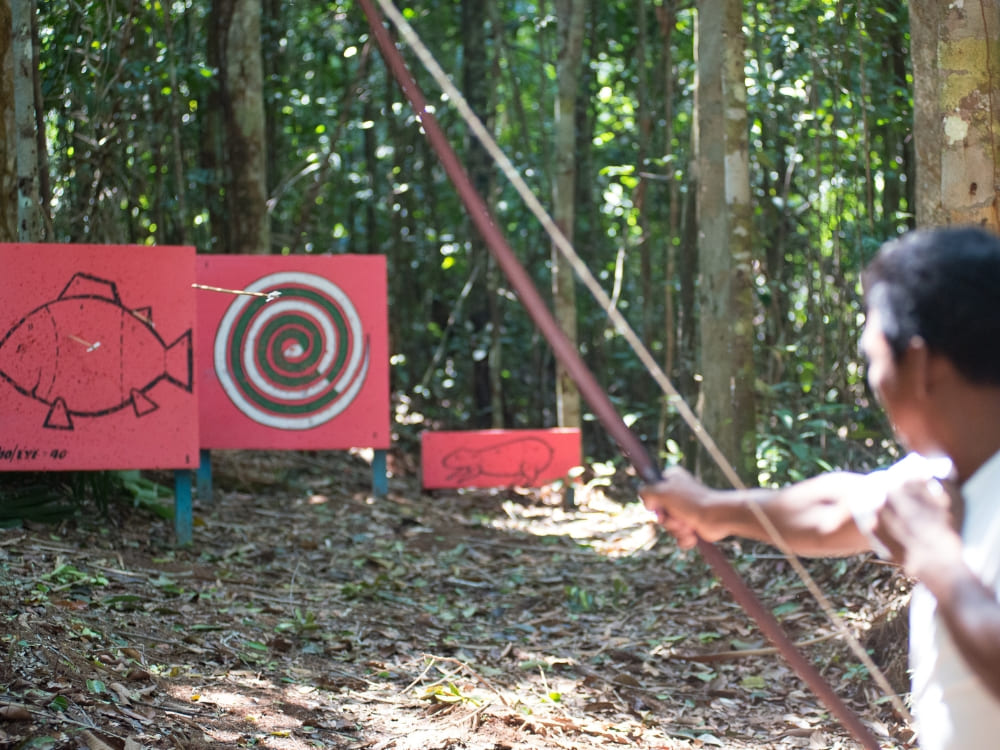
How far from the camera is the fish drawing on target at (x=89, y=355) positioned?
215 inches

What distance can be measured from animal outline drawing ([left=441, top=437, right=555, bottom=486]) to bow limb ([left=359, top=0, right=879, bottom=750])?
585 cm

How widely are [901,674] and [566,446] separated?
15.6 ft

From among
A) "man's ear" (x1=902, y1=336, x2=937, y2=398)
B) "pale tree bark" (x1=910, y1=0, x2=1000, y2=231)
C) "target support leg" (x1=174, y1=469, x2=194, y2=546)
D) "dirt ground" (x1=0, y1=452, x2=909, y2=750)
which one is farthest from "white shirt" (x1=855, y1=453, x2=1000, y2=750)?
"target support leg" (x1=174, y1=469, x2=194, y2=546)

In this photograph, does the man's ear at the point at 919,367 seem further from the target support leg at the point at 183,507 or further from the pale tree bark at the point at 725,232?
the target support leg at the point at 183,507

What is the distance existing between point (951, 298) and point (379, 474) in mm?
6985

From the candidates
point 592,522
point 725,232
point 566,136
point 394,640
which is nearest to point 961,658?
point 394,640

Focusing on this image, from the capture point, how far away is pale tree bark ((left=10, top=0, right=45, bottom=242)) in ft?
18.1

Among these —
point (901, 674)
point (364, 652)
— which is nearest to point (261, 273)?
point (364, 652)

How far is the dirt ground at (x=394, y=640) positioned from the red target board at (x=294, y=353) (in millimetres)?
644

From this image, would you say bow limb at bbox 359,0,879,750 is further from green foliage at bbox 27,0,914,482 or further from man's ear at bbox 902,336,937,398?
green foliage at bbox 27,0,914,482

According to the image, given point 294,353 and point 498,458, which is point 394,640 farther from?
point 498,458

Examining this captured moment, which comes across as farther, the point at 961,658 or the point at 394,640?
the point at 394,640

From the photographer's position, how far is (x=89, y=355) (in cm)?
558

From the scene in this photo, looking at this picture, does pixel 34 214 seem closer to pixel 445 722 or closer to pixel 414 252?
pixel 445 722
